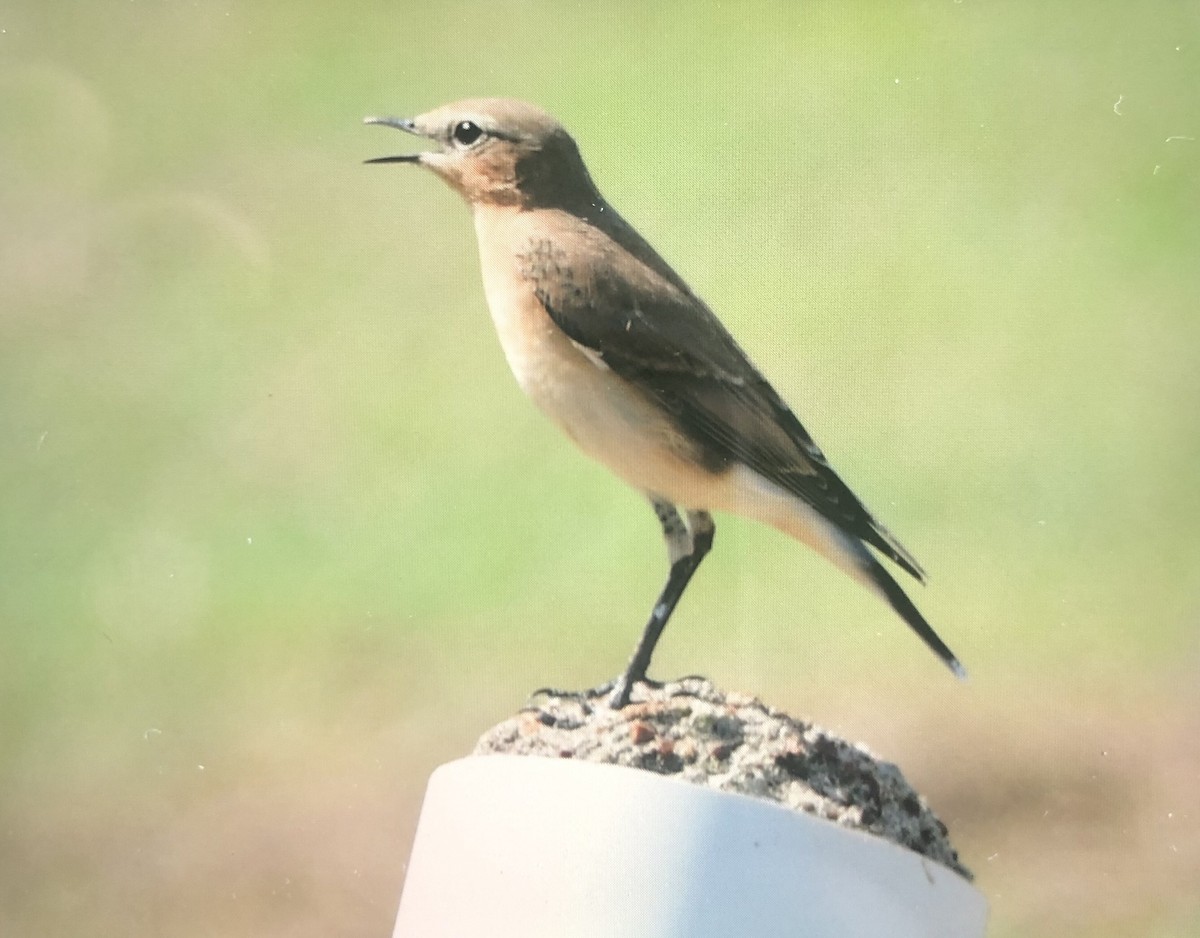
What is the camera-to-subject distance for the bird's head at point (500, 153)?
2.75 meters

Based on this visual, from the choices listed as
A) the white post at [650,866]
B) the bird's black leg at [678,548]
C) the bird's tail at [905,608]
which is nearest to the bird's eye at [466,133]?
the bird's black leg at [678,548]

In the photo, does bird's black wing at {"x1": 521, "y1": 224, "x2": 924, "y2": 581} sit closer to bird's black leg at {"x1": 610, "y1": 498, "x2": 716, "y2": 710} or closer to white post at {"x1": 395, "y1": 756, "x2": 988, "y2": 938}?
bird's black leg at {"x1": 610, "y1": 498, "x2": 716, "y2": 710}

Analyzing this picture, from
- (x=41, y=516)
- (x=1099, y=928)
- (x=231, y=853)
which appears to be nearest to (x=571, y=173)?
(x=41, y=516)

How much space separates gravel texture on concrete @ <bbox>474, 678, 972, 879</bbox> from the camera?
86.0 inches

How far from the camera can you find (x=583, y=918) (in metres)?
1.98

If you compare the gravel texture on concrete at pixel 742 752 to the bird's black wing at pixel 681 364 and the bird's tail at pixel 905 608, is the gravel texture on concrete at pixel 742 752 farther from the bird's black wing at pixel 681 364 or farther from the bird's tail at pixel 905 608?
the bird's black wing at pixel 681 364

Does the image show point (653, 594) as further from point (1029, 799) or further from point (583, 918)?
point (583, 918)

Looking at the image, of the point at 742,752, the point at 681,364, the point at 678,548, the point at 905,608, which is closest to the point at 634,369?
the point at 681,364

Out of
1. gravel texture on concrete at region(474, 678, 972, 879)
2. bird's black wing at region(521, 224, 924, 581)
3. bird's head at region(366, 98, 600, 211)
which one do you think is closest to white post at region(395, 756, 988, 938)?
gravel texture on concrete at region(474, 678, 972, 879)

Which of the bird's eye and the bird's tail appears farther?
the bird's eye

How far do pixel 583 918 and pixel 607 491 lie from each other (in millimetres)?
1547

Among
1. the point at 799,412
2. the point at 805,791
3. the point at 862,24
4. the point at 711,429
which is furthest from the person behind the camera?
the point at 862,24

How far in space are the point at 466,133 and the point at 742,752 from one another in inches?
48.6

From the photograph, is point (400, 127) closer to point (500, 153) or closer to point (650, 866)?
point (500, 153)
